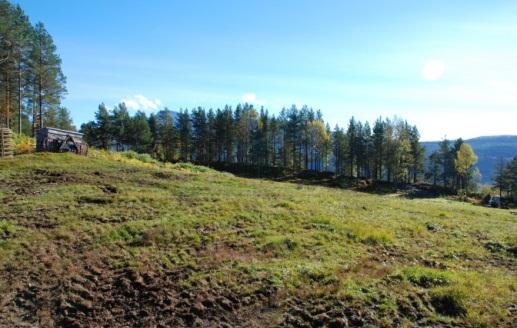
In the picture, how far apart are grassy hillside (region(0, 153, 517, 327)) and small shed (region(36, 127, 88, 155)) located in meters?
7.26

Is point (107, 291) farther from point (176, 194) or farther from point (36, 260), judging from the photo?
point (176, 194)

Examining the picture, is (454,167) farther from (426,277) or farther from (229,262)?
(229,262)

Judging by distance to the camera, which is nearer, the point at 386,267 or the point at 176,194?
the point at 386,267

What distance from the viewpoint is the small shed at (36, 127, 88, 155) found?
26016 millimetres

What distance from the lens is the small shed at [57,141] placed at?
85.4ft

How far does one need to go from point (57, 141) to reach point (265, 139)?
64229 mm

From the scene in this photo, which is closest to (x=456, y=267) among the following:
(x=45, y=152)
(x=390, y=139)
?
(x=45, y=152)

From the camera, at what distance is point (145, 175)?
22719 millimetres

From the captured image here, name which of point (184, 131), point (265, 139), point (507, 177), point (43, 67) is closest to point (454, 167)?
point (507, 177)

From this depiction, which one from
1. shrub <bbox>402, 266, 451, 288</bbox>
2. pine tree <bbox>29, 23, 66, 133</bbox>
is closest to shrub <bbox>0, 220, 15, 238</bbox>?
shrub <bbox>402, 266, 451, 288</bbox>

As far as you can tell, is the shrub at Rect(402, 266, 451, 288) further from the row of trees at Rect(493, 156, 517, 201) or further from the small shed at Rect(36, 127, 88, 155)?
the row of trees at Rect(493, 156, 517, 201)

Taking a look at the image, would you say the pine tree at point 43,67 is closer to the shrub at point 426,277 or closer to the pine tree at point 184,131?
the pine tree at point 184,131

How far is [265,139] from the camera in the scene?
8862cm

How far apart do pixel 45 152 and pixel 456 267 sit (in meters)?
24.6
